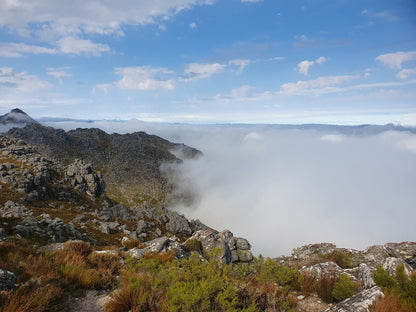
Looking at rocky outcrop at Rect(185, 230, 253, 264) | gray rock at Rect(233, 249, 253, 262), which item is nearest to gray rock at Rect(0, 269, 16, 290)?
rocky outcrop at Rect(185, 230, 253, 264)

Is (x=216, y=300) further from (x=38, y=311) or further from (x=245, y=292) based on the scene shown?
(x=38, y=311)

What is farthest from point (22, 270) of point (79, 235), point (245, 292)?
point (79, 235)

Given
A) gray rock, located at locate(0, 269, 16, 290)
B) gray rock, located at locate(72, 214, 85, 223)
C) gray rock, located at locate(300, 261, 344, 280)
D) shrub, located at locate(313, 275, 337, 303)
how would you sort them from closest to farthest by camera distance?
gray rock, located at locate(0, 269, 16, 290)
shrub, located at locate(313, 275, 337, 303)
gray rock, located at locate(300, 261, 344, 280)
gray rock, located at locate(72, 214, 85, 223)

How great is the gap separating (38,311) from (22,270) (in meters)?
3.24

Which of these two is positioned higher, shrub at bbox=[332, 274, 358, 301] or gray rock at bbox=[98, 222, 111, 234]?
shrub at bbox=[332, 274, 358, 301]

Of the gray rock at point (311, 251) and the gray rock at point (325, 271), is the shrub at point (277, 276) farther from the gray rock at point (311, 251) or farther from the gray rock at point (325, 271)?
the gray rock at point (311, 251)

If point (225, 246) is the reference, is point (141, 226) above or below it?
below

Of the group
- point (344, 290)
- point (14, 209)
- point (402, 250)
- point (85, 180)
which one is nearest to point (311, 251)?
point (402, 250)

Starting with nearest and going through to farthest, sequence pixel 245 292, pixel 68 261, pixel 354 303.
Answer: pixel 354 303 < pixel 245 292 < pixel 68 261

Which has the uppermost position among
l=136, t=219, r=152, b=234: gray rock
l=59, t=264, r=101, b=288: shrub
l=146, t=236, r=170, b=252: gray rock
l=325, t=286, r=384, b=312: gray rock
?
l=325, t=286, r=384, b=312: gray rock

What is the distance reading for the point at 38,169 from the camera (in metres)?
38.5

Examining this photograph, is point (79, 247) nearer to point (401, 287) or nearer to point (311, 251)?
point (401, 287)

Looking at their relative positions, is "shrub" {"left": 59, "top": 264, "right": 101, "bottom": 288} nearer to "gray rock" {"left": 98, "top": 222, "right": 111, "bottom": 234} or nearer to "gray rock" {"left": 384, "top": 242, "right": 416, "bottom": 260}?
"gray rock" {"left": 384, "top": 242, "right": 416, "bottom": 260}

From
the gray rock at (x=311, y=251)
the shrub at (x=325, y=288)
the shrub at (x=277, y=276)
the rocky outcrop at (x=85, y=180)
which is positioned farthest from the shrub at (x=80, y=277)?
the rocky outcrop at (x=85, y=180)
